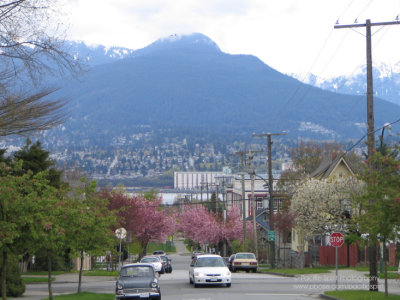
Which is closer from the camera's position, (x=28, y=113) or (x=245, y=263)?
(x=28, y=113)

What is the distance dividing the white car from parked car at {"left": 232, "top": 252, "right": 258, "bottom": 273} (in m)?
17.7

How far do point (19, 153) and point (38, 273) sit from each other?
9.10 meters

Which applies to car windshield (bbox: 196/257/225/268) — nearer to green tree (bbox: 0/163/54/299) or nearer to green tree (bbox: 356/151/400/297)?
green tree (bbox: 356/151/400/297)

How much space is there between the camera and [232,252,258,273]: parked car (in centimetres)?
5050

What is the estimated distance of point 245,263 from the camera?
166ft

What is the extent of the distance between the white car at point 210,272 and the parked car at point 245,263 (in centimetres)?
1766

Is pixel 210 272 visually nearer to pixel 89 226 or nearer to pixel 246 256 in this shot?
pixel 89 226

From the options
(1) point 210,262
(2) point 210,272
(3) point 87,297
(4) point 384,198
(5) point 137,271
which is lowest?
(3) point 87,297

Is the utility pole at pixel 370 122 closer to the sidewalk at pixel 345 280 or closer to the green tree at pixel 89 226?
the sidewalk at pixel 345 280

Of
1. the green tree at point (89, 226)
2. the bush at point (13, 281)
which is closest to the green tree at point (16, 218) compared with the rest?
the green tree at point (89, 226)

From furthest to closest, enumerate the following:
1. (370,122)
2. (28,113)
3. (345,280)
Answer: (345,280) → (370,122) → (28,113)

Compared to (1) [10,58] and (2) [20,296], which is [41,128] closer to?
(1) [10,58]

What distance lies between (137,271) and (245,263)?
25.7 metres

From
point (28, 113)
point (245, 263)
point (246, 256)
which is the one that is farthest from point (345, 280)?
point (28, 113)
